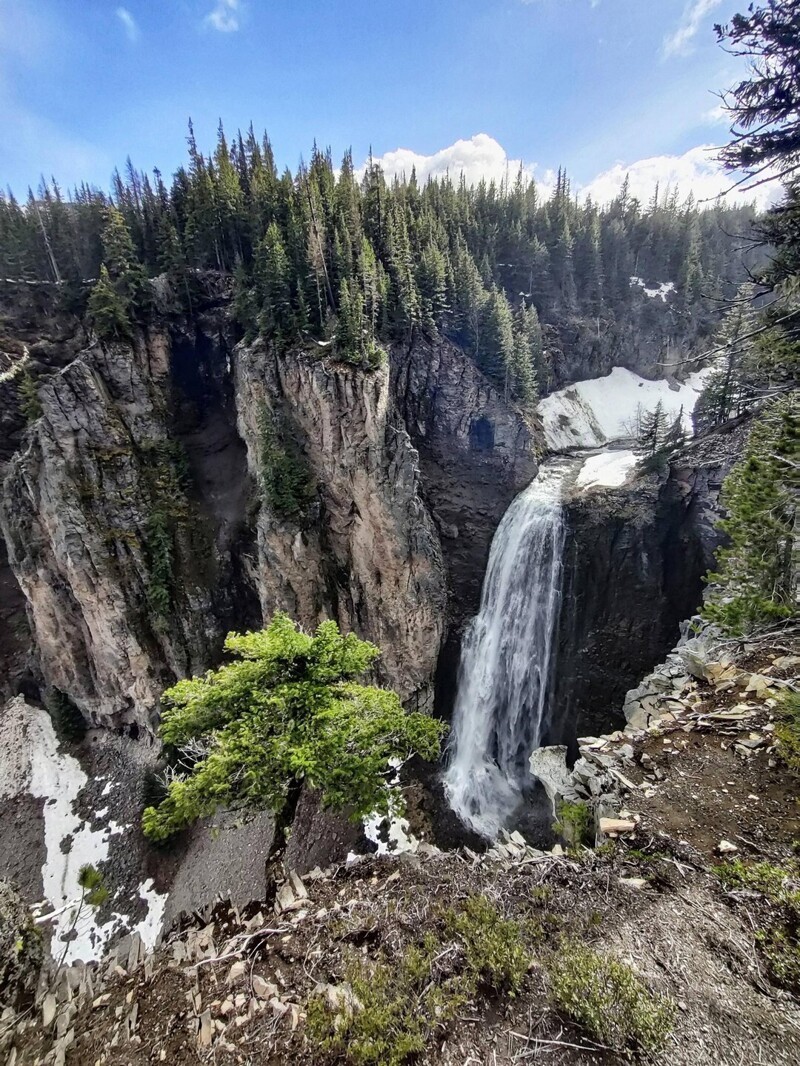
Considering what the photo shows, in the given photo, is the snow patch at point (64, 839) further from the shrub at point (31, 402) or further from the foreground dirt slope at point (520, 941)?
the shrub at point (31, 402)

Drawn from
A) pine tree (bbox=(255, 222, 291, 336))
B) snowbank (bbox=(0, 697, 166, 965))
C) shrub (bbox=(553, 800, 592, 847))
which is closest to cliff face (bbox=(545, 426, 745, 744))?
shrub (bbox=(553, 800, 592, 847))

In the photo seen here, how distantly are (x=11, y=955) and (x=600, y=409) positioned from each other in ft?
195

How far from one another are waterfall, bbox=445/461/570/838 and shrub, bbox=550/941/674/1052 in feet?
75.4

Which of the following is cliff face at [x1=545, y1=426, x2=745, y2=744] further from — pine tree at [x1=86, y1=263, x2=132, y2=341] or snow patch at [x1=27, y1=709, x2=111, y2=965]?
pine tree at [x1=86, y1=263, x2=132, y2=341]

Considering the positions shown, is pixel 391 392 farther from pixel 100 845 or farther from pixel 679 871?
pixel 100 845

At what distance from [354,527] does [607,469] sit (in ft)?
70.6

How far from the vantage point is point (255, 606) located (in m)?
35.5

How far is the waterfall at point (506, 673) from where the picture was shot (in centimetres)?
2670

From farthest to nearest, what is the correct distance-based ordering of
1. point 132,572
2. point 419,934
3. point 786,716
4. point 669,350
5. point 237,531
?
point 669,350 < point 237,531 < point 132,572 < point 786,716 < point 419,934

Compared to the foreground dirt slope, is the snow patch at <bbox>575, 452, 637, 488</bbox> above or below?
above

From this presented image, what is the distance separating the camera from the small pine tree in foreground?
8742mm

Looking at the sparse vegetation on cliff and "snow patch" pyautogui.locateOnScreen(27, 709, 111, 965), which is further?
the sparse vegetation on cliff

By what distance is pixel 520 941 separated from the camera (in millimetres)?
5910

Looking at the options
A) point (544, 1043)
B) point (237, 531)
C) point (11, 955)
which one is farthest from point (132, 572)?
point (544, 1043)
